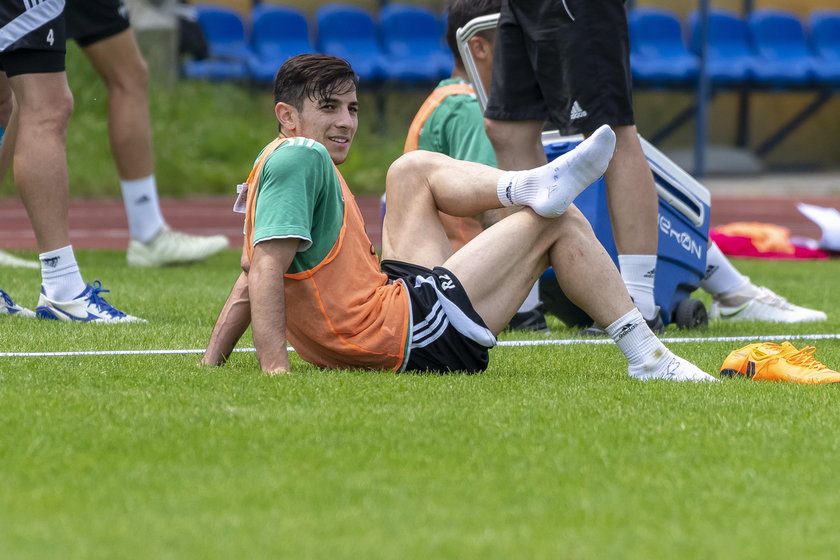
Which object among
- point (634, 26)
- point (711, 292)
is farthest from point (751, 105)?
point (711, 292)

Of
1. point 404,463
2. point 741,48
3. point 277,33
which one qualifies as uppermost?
point 404,463

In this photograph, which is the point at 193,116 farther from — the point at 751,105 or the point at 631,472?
the point at 631,472

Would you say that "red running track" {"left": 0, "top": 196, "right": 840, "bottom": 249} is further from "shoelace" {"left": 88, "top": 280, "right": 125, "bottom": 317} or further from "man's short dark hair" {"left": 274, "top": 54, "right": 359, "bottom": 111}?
"man's short dark hair" {"left": 274, "top": 54, "right": 359, "bottom": 111}

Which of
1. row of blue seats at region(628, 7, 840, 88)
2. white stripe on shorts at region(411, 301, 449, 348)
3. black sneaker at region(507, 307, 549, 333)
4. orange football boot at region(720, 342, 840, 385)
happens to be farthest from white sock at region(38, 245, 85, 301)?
row of blue seats at region(628, 7, 840, 88)

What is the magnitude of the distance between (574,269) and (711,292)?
2.17 meters

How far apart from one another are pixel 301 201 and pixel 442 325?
0.53 metres

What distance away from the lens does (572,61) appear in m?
4.87

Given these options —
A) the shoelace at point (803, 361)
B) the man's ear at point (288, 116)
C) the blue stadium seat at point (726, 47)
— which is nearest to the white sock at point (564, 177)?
the man's ear at point (288, 116)

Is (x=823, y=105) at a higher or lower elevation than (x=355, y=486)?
lower

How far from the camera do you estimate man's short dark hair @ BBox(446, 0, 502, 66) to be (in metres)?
5.54

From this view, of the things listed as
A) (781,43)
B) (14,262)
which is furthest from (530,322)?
(781,43)

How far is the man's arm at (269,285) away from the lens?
3527 mm

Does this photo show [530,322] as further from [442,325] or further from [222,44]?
[222,44]

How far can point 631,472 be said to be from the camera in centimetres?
270
